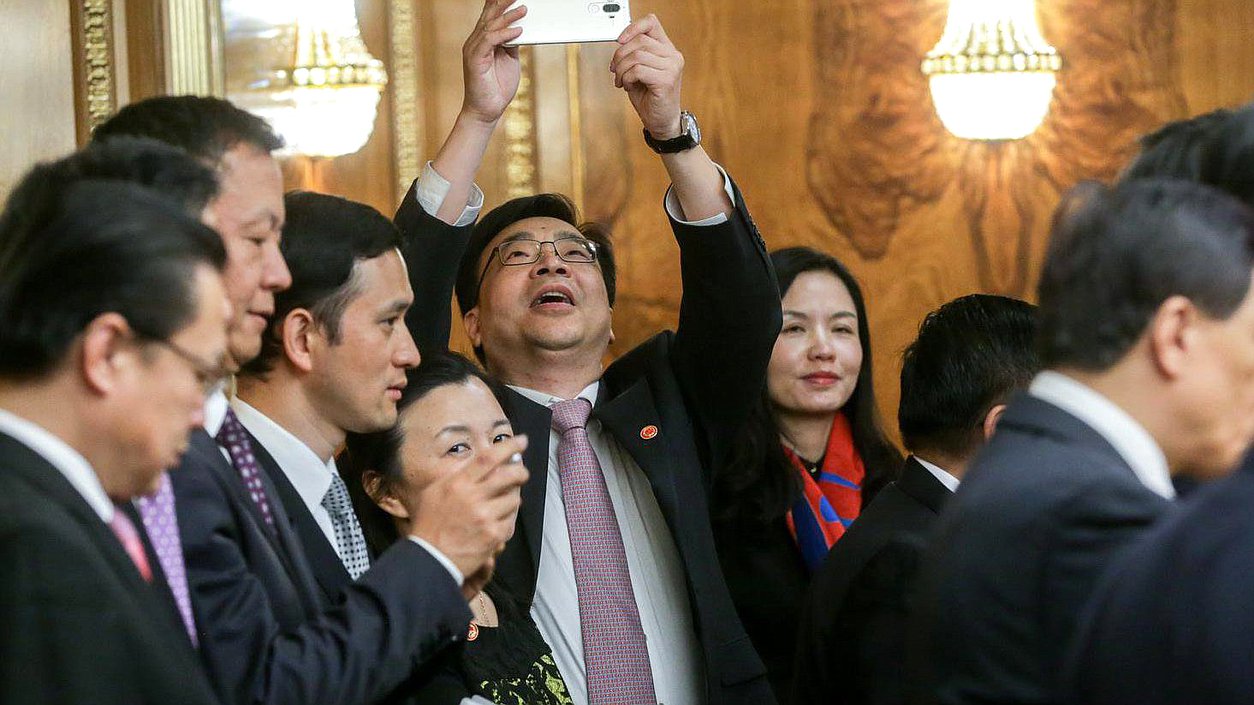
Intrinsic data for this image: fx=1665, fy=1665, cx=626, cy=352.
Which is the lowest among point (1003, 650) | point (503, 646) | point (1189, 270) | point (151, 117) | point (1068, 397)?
point (503, 646)

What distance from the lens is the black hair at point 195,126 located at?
2.03m

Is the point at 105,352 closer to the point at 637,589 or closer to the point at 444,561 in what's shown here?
the point at 444,561

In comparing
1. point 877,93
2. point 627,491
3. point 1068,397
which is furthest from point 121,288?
point 877,93

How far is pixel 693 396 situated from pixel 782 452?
1.37ft

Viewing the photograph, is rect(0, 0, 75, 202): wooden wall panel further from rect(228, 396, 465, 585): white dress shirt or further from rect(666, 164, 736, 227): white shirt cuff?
rect(666, 164, 736, 227): white shirt cuff

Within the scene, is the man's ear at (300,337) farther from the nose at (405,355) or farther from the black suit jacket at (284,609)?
the black suit jacket at (284,609)

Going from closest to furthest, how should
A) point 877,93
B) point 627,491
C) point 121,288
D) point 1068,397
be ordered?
1. point 121,288
2. point 1068,397
3. point 627,491
4. point 877,93

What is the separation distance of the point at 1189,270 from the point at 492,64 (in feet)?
5.50

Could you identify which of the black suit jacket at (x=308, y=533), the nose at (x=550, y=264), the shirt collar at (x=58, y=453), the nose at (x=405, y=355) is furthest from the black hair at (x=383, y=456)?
the shirt collar at (x=58, y=453)

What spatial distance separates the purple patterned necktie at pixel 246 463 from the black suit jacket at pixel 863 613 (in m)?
0.73

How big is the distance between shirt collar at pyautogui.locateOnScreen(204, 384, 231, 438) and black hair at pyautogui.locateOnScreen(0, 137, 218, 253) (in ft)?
1.12

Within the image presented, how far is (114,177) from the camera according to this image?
165cm

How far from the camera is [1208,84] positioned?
15.1ft

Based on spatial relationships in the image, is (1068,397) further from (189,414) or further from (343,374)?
(343,374)
